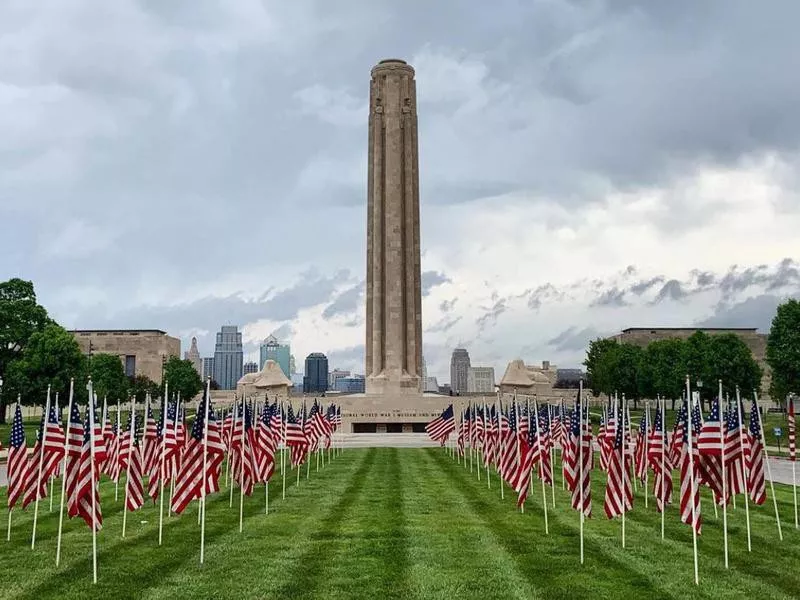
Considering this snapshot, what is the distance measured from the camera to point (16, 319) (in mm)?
70312

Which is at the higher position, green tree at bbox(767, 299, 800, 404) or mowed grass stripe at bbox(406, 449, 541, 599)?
green tree at bbox(767, 299, 800, 404)

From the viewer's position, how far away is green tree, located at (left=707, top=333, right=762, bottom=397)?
74.8 metres

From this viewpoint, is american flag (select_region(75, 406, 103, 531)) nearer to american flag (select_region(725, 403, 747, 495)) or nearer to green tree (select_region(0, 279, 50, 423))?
american flag (select_region(725, 403, 747, 495))

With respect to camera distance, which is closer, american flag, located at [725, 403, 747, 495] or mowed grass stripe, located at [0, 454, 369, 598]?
mowed grass stripe, located at [0, 454, 369, 598]

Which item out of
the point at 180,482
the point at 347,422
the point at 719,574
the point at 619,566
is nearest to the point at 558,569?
the point at 619,566

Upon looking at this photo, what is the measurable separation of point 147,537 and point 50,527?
3.61 meters

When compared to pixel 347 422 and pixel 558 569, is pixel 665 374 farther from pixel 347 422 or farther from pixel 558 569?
pixel 558 569

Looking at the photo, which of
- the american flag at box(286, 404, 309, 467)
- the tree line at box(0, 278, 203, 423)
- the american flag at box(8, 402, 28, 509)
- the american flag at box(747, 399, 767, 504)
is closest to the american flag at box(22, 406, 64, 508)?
the american flag at box(8, 402, 28, 509)

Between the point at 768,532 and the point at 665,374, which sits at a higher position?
the point at 665,374

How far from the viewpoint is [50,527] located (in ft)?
71.2

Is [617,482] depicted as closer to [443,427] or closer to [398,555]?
[398,555]

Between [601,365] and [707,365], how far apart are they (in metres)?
24.6

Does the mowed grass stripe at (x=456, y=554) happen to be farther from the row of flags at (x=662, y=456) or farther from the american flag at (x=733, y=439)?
the american flag at (x=733, y=439)

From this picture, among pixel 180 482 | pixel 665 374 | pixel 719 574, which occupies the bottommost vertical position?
pixel 719 574
